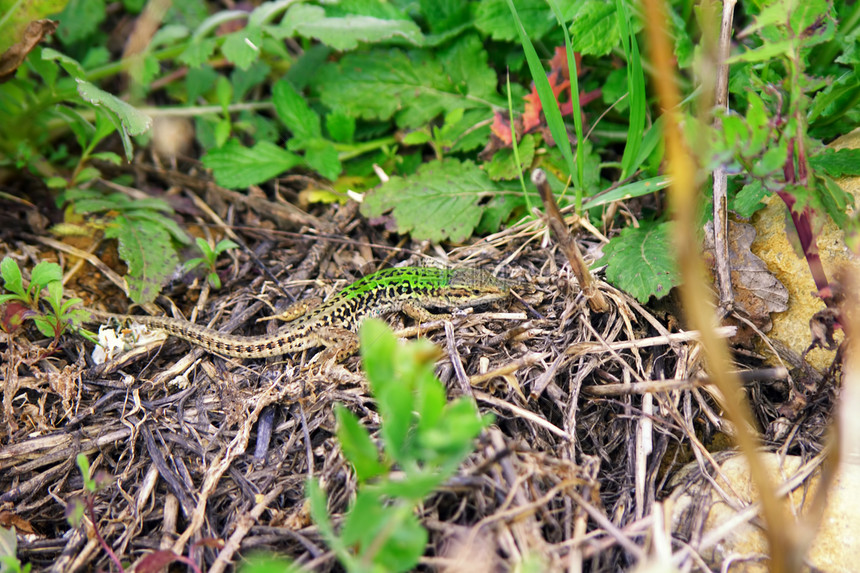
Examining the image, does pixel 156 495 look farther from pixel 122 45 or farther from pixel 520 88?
pixel 122 45

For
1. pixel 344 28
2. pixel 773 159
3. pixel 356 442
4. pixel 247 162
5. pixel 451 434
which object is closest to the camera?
pixel 451 434

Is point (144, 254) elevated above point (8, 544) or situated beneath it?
elevated above

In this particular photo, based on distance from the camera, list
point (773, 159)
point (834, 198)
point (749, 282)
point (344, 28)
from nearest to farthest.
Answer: point (773, 159) → point (834, 198) → point (749, 282) → point (344, 28)

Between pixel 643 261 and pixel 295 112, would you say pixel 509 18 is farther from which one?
pixel 643 261

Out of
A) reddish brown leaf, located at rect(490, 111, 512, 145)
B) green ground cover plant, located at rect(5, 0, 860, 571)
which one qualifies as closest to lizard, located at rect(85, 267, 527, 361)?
green ground cover plant, located at rect(5, 0, 860, 571)

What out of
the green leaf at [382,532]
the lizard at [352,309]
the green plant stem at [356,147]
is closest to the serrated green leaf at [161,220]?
the lizard at [352,309]

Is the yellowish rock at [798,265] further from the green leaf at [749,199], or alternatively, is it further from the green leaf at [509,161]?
the green leaf at [509,161]

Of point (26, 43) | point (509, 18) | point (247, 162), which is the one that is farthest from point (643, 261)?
point (26, 43)

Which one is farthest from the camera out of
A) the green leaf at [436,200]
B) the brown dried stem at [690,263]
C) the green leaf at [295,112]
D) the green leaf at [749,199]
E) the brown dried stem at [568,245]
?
the green leaf at [295,112]
